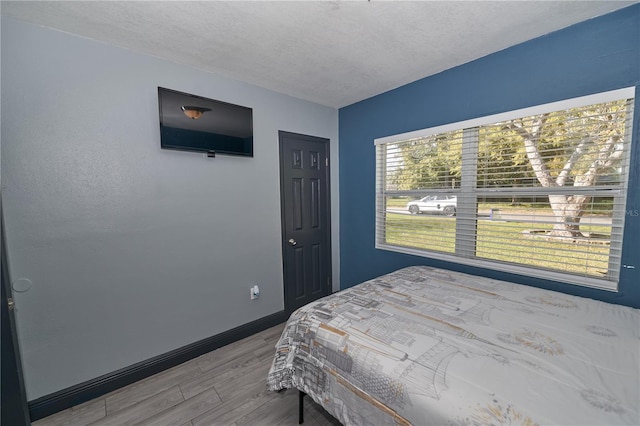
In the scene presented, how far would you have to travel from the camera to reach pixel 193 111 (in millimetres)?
2146

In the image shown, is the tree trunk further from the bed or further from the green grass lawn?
the bed

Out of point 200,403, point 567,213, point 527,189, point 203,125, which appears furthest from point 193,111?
point 567,213

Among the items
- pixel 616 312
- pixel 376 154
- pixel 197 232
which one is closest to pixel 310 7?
pixel 376 154

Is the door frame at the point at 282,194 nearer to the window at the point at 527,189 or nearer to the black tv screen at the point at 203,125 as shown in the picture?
the black tv screen at the point at 203,125

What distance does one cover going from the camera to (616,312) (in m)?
1.42

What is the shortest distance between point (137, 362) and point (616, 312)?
3272 millimetres

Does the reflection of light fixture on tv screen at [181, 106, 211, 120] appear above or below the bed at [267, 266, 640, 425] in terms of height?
above

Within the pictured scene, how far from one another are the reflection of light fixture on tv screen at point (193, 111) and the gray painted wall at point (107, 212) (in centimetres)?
→ 17

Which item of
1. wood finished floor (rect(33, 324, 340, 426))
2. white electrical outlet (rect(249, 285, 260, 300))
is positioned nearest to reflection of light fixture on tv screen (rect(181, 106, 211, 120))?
white electrical outlet (rect(249, 285, 260, 300))

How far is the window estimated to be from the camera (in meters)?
1.63

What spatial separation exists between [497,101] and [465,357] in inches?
78.2

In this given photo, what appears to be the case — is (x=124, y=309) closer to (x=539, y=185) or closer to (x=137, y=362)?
(x=137, y=362)

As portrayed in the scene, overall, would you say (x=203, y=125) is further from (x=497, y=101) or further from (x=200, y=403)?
(x=497, y=101)

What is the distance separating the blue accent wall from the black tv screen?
136 centimetres
